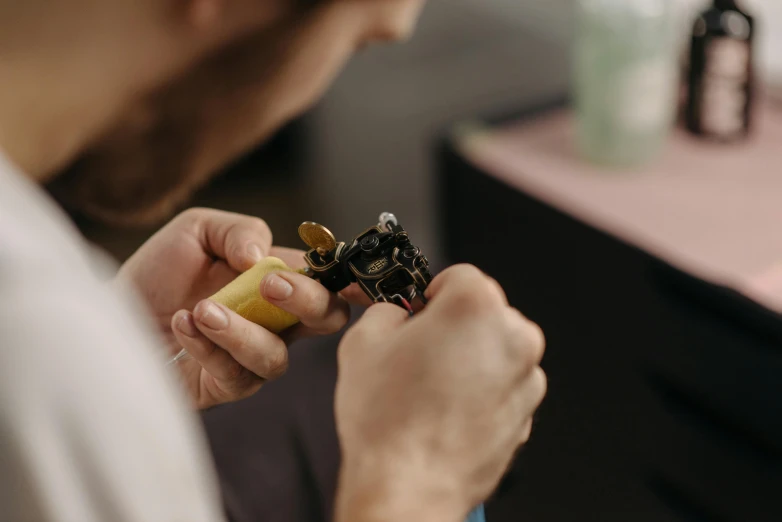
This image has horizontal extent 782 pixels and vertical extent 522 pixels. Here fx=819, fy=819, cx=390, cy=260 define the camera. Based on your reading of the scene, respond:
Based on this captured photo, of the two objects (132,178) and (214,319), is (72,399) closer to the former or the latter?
(214,319)

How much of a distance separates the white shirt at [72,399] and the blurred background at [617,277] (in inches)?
7.4

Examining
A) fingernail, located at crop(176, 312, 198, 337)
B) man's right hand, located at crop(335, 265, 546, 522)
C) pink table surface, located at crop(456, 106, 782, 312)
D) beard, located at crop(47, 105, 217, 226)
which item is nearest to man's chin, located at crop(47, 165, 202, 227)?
beard, located at crop(47, 105, 217, 226)

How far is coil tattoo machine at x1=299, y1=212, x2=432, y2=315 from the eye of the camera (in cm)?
41

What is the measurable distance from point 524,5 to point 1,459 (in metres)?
1.25

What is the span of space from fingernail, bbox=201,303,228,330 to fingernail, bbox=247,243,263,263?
0.05 m

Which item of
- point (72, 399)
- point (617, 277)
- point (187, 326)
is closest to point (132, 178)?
point (187, 326)

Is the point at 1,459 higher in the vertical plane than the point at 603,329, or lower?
higher

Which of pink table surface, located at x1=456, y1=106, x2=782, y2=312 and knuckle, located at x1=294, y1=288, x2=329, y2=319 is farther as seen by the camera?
pink table surface, located at x1=456, y1=106, x2=782, y2=312

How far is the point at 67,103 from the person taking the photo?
1.46 ft

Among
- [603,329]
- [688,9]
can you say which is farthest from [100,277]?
[688,9]

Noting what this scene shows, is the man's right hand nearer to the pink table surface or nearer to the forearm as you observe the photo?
the forearm

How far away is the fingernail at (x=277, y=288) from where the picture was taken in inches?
16.9

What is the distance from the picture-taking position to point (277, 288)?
0.43m

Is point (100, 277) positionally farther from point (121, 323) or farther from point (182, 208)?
point (182, 208)
